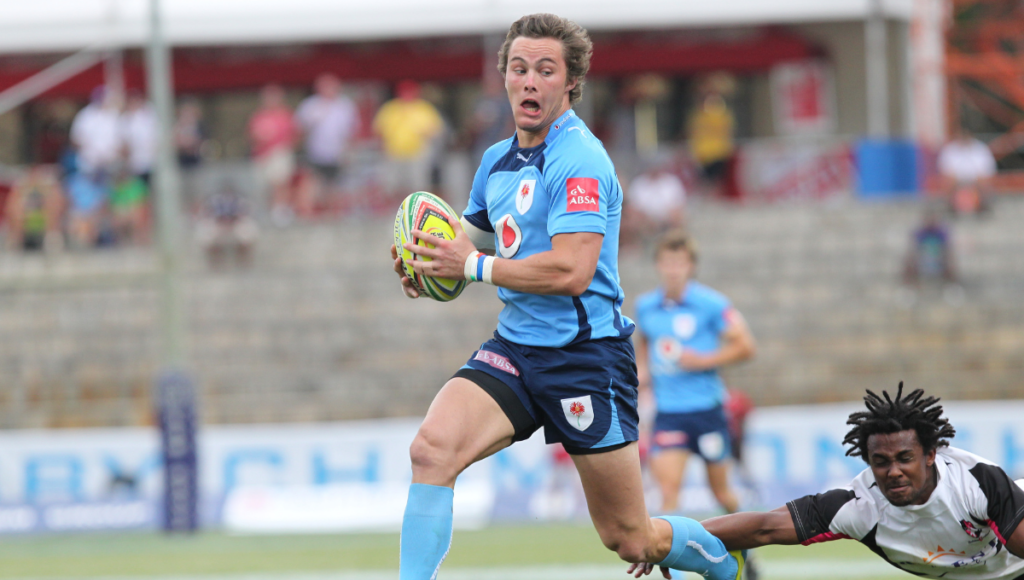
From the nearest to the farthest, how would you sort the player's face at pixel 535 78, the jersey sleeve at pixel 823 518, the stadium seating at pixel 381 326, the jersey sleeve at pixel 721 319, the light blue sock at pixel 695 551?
1. the player's face at pixel 535 78
2. the jersey sleeve at pixel 823 518
3. the light blue sock at pixel 695 551
4. the jersey sleeve at pixel 721 319
5. the stadium seating at pixel 381 326

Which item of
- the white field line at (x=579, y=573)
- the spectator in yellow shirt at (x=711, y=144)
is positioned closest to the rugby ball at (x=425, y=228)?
the white field line at (x=579, y=573)

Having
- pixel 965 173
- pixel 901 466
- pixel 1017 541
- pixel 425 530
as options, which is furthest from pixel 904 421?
pixel 965 173

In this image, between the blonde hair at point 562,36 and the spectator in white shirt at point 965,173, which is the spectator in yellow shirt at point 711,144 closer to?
the spectator in white shirt at point 965,173

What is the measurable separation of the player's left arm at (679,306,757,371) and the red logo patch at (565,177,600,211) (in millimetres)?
3550

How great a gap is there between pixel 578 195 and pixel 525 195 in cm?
23

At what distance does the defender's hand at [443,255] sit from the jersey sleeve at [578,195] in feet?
1.06

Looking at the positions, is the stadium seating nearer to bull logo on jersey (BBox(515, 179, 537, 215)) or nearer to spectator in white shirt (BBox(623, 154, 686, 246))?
spectator in white shirt (BBox(623, 154, 686, 246))

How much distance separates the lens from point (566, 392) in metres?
4.84

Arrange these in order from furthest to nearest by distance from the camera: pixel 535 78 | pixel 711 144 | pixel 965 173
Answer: pixel 711 144, pixel 965 173, pixel 535 78

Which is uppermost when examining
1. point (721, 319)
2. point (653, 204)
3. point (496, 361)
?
point (653, 204)

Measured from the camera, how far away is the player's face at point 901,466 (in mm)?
4711

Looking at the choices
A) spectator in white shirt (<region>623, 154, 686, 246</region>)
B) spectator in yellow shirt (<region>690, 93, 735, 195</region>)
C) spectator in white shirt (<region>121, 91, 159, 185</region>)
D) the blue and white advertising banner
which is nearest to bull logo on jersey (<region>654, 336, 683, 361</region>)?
the blue and white advertising banner

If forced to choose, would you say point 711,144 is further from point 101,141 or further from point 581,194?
point 581,194

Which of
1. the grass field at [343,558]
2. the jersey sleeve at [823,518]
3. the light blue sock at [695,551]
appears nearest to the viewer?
the jersey sleeve at [823,518]
